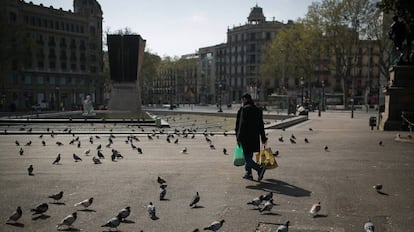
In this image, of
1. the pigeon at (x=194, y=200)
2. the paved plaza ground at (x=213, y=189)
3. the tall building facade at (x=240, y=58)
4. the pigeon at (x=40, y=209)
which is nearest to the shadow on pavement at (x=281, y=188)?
the paved plaza ground at (x=213, y=189)

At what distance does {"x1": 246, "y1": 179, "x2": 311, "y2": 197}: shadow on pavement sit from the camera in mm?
7977

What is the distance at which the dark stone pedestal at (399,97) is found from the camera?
72.6 feet

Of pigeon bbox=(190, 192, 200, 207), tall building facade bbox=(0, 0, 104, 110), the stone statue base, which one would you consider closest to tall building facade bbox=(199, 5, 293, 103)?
tall building facade bbox=(0, 0, 104, 110)

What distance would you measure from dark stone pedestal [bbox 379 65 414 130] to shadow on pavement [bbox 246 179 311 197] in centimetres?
1591

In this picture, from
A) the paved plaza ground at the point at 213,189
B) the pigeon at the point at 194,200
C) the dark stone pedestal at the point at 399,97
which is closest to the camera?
the paved plaza ground at the point at 213,189

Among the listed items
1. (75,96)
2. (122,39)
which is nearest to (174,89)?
(75,96)

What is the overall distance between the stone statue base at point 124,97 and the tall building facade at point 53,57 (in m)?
26.9

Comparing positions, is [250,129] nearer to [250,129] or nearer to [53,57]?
[250,129]

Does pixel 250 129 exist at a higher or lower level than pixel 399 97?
lower

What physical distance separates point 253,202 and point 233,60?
11419 centimetres

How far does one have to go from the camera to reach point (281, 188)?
8422 mm

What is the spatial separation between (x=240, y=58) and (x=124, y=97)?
76166mm

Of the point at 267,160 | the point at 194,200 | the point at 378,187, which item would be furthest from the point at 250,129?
the point at 378,187

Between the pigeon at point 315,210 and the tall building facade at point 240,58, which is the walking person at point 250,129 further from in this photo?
the tall building facade at point 240,58
